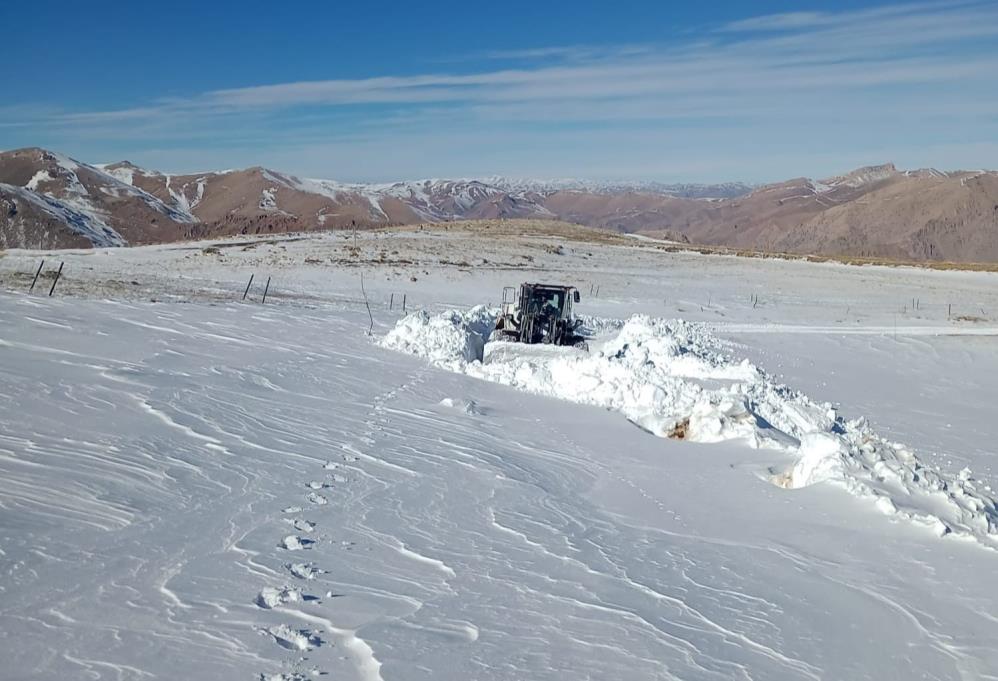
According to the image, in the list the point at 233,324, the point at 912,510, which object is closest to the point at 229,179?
the point at 233,324

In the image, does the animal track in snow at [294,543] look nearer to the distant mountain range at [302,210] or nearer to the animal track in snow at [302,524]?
the animal track in snow at [302,524]

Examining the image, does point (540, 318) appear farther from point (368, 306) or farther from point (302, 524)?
point (302, 524)

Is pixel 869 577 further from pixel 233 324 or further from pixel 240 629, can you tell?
pixel 233 324

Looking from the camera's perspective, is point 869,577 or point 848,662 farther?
point 869,577

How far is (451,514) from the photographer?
780cm

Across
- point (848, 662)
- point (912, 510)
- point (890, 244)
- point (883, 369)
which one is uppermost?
point (890, 244)

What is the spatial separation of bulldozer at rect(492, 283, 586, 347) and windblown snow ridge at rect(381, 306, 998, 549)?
0.75 meters

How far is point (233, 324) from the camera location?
19.0m

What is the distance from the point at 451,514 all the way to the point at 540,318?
45.2 feet

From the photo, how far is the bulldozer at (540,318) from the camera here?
21172 millimetres

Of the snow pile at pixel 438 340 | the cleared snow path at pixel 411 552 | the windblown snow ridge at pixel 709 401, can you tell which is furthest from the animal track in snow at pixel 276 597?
the snow pile at pixel 438 340

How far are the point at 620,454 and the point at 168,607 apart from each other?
7.24 meters

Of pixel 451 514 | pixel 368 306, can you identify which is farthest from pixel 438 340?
pixel 451 514

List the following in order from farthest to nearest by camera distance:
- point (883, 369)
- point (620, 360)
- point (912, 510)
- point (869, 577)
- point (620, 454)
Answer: point (883, 369) < point (620, 360) < point (620, 454) < point (912, 510) < point (869, 577)
